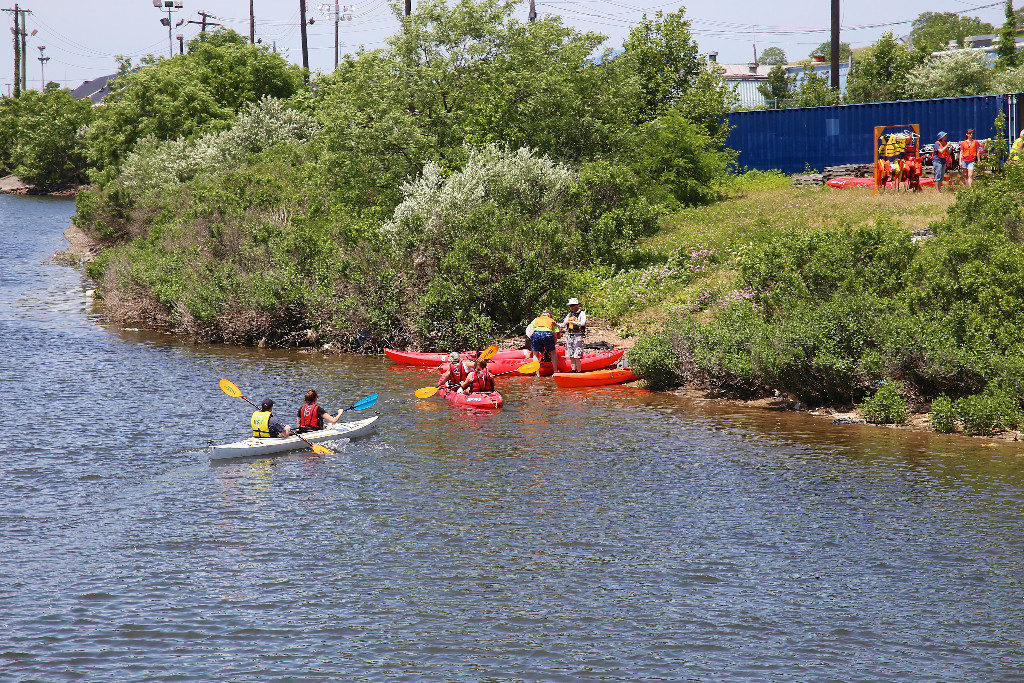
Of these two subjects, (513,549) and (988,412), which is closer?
(513,549)

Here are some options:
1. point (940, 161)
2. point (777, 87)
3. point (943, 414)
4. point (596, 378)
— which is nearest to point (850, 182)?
point (940, 161)

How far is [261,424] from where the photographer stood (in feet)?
69.1

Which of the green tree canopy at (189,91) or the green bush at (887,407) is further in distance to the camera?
the green tree canopy at (189,91)

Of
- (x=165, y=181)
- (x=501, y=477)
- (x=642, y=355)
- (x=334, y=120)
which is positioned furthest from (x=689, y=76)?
(x=501, y=477)

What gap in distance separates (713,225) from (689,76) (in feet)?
39.5

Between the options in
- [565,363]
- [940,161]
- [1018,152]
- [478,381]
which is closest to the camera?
[478,381]

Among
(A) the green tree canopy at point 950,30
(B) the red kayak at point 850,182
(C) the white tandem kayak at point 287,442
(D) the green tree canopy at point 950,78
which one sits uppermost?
(A) the green tree canopy at point 950,30

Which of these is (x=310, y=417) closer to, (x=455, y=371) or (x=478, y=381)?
(x=455, y=371)

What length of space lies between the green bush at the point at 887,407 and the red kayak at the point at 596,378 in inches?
270

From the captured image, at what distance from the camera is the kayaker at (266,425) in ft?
69.1

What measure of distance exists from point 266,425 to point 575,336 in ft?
33.0

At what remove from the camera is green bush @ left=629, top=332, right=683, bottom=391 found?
26359 mm

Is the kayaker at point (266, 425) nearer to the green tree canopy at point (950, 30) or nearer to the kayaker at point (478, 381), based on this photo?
the kayaker at point (478, 381)

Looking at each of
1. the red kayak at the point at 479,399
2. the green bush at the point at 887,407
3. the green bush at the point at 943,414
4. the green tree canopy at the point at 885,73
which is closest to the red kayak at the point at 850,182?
the green bush at the point at 887,407
